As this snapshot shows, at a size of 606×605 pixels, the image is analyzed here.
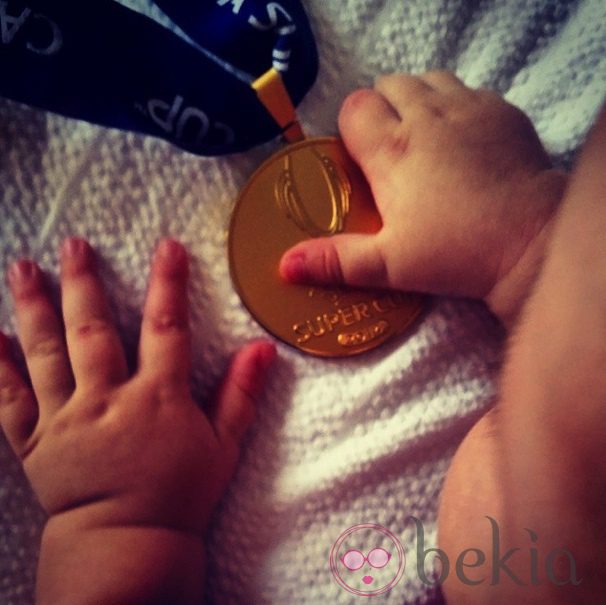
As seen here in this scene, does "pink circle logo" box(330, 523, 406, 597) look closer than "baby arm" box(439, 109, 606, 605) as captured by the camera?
No

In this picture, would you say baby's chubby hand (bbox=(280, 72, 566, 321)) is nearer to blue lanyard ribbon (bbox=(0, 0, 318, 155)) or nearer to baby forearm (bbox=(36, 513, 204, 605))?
blue lanyard ribbon (bbox=(0, 0, 318, 155))

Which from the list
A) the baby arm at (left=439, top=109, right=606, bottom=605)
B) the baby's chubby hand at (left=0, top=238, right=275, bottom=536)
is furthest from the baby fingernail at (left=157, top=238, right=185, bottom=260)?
the baby arm at (left=439, top=109, right=606, bottom=605)

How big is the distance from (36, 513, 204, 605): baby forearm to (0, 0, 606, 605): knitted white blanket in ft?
0.13

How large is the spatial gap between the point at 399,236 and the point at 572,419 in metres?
0.20

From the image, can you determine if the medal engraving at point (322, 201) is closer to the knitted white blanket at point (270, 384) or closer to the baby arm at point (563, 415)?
the knitted white blanket at point (270, 384)

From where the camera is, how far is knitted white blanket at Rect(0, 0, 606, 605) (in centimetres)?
44

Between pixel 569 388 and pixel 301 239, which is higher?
pixel 569 388

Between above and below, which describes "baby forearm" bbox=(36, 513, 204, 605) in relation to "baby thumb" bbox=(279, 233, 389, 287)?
below

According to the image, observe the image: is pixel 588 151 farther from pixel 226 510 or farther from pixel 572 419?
pixel 226 510

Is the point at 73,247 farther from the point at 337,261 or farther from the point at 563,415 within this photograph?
the point at 563,415

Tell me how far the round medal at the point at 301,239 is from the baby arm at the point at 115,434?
0.12ft

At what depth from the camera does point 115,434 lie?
42 cm

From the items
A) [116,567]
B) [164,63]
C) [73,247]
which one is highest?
[164,63]

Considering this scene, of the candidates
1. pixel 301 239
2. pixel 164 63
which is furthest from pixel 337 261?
pixel 164 63
